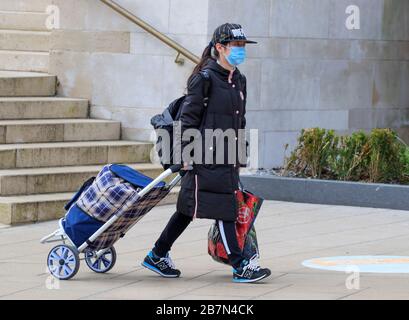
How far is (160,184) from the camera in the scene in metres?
8.48

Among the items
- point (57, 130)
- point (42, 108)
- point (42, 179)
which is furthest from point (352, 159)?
point (42, 108)

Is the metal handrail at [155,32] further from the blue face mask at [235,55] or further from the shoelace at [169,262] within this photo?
the shoelace at [169,262]

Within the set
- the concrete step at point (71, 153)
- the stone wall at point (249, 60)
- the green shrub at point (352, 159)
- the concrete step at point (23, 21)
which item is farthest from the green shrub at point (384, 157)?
the concrete step at point (23, 21)

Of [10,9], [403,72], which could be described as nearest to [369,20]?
[403,72]

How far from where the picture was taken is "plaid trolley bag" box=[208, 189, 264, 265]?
8.62 meters

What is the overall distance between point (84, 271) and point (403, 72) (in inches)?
318

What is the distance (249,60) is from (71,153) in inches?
98.3

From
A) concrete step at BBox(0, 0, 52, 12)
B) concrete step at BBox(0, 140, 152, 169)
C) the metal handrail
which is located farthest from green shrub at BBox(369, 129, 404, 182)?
concrete step at BBox(0, 0, 52, 12)

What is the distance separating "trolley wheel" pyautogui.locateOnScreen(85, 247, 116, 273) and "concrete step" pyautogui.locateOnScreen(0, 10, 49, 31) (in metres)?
6.47

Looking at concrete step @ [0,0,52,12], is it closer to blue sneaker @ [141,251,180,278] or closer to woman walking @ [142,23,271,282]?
woman walking @ [142,23,271,282]
